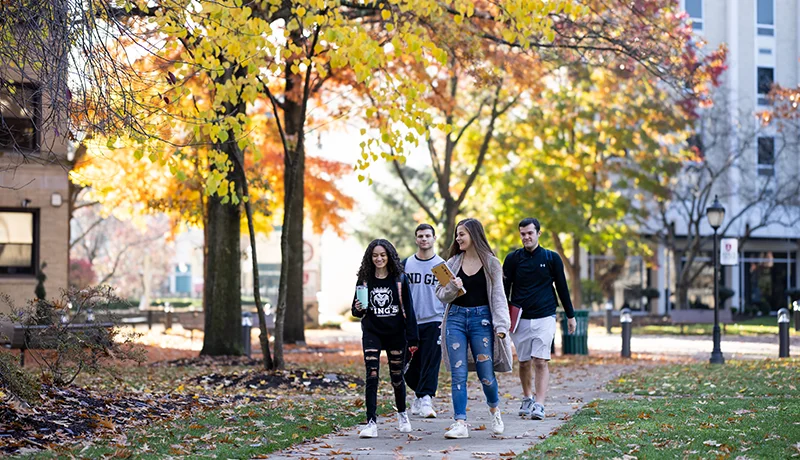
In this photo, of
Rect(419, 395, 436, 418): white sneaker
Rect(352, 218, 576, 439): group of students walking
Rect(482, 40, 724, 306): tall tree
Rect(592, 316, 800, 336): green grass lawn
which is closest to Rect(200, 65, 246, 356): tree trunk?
Rect(419, 395, 436, 418): white sneaker

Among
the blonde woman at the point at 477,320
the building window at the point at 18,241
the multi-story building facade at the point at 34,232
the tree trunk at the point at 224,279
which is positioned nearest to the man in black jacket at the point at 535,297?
the blonde woman at the point at 477,320

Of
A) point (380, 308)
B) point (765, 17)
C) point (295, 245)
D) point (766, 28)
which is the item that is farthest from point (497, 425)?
point (765, 17)

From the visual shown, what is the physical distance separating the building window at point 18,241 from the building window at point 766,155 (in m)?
30.3

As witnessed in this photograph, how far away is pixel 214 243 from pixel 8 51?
10.4 m

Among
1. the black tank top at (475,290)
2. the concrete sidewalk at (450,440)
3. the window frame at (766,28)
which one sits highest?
the window frame at (766,28)

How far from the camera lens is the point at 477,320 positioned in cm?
990

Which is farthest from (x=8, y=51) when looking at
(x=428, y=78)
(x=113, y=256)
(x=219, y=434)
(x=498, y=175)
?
(x=113, y=256)

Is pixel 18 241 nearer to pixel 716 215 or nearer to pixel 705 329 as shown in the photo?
pixel 716 215

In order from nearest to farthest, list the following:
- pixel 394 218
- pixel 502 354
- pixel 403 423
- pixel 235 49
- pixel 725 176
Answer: pixel 502 354, pixel 403 423, pixel 235 49, pixel 725 176, pixel 394 218

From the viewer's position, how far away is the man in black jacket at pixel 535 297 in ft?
36.3

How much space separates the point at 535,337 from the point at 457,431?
5.85 feet

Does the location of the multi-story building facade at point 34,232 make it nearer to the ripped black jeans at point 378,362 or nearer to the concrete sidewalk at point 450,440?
the concrete sidewalk at point 450,440

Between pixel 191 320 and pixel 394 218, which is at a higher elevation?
pixel 394 218

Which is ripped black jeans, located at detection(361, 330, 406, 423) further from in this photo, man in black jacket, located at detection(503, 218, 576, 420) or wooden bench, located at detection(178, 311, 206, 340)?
wooden bench, located at detection(178, 311, 206, 340)
